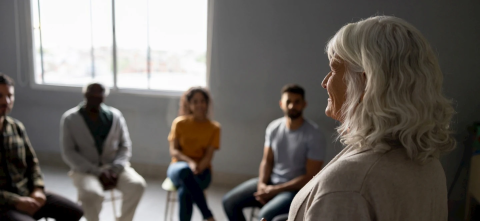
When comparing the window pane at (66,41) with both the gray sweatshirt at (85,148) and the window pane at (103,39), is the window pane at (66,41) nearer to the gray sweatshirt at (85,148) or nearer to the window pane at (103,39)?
the window pane at (103,39)

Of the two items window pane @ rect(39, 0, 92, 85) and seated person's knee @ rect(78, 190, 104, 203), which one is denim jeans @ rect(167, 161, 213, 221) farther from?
window pane @ rect(39, 0, 92, 85)

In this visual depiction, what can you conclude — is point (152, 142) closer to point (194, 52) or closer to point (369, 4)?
point (194, 52)

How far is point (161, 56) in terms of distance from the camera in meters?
4.33

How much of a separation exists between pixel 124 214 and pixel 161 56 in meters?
1.90

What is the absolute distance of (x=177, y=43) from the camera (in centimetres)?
429

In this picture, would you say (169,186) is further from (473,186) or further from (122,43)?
(473,186)

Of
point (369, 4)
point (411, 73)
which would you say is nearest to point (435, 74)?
point (411, 73)

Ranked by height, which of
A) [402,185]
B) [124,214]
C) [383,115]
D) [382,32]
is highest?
[382,32]

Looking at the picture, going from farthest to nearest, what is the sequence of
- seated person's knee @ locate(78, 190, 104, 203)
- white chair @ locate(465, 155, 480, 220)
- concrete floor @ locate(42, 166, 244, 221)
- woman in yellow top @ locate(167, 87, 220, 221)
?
concrete floor @ locate(42, 166, 244, 221), woman in yellow top @ locate(167, 87, 220, 221), white chair @ locate(465, 155, 480, 220), seated person's knee @ locate(78, 190, 104, 203)

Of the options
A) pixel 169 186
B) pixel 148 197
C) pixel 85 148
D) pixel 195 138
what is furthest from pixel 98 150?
pixel 148 197

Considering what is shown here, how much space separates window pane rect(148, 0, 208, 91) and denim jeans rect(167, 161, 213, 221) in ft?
5.03

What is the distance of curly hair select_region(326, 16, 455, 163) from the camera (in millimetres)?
813

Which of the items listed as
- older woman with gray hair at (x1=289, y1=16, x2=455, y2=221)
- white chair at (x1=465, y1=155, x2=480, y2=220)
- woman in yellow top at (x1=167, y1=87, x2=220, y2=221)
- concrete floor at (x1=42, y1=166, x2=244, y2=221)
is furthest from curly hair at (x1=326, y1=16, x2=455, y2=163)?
concrete floor at (x1=42, y1=166, x2=244, y2=221)

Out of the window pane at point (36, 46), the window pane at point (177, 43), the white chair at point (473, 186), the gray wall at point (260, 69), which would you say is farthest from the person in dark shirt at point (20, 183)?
the white chair at point (473, 186)
